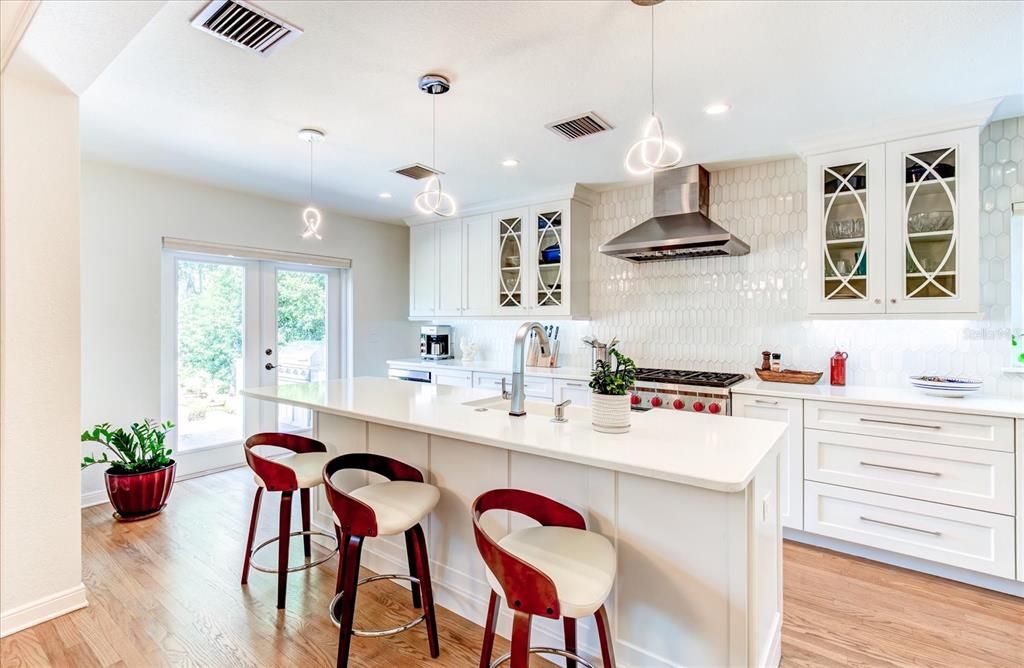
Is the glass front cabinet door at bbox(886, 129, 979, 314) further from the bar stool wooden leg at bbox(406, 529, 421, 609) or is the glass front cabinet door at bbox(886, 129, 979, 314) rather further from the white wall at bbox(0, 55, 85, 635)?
the white wall at bbox(0, 55, 85, 635)

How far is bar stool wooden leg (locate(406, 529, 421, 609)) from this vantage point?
82.0 inches

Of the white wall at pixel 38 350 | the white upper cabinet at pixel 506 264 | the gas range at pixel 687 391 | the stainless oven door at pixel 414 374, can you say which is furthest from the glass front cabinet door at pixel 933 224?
the white wall at pixel 38 350

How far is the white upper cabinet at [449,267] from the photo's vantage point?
5027 mm

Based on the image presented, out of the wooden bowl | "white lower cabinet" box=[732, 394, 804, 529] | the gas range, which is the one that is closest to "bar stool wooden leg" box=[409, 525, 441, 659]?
the gas range

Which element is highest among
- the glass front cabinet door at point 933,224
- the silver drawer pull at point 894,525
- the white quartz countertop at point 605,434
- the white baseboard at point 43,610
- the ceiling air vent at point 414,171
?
the ceiling air vent at point 414,171

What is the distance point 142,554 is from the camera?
278cm

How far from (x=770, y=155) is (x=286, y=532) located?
12.1 feet

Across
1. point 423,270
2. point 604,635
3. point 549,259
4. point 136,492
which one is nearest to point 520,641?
point 604,635

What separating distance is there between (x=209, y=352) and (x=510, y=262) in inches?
109

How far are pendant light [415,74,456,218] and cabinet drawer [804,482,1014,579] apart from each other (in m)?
2.66

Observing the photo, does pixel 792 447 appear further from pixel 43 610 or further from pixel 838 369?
pixel 43 610

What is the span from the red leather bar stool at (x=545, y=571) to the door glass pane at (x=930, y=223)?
2.47 m

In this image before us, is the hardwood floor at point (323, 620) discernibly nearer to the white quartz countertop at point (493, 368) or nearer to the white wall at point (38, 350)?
the white wall at point (38, 350)

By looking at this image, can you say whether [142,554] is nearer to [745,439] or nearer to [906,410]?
[745,439]
